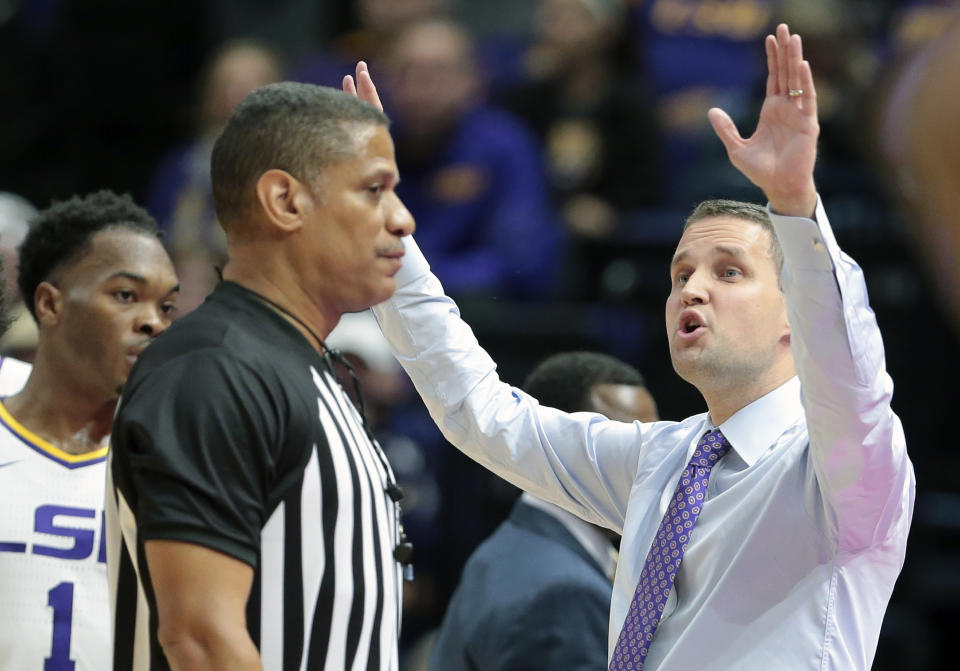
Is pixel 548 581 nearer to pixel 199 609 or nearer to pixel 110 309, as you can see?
pixel 110 309

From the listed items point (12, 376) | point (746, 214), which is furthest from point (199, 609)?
point (12, 376)

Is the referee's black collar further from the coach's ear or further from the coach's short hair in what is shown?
the coach's ear

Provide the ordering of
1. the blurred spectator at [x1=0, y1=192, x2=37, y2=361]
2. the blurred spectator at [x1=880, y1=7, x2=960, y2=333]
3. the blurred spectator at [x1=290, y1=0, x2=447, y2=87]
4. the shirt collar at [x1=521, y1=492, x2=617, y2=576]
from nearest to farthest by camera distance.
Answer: the blurred spectator at [x1=880, y1=7, x2=960, y2=333] < the shirt collar at [x1=521, y1=492, x2=617, y2=576] < the blurred spectator at [x1=0, y1=192, x2=37, y2=361] < the blurred spectator at [x1=290, y1=0, x2=447, y2=87]

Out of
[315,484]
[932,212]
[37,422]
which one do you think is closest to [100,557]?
[37,422]

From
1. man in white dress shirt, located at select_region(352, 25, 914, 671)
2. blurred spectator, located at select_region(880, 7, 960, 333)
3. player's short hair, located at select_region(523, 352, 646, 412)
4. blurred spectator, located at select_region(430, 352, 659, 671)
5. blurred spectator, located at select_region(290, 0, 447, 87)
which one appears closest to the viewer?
blurred spectator, located at select_region(880, 7, 960, 333)

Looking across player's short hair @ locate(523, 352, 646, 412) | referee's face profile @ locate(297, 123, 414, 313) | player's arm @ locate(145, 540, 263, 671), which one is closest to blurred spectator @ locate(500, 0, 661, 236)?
player's short hair @ locate(523, 352, 646, 412)

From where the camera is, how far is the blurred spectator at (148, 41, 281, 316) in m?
6.72

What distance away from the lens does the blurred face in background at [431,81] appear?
6836 millimetres

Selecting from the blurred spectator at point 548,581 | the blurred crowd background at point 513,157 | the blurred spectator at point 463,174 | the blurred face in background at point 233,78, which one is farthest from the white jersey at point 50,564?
the blurred face in background at point 233,78

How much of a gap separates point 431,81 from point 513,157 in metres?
0.60

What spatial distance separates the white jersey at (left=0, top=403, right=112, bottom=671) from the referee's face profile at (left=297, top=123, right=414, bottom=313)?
101 cm

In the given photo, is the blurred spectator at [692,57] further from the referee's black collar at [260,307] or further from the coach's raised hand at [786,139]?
the referee's black collar at [260,307]

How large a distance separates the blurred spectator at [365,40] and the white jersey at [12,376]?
4255 mm

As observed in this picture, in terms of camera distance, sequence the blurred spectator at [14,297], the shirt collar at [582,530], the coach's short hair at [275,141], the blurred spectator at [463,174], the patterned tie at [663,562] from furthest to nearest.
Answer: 1. the blurred spectator at [463,174]
2. the blurred spectator at [14,297]
3. the shirt collar at [582,530]
4. the patterned tie at [663,562]
5. the coach's short hair at [275,141]
